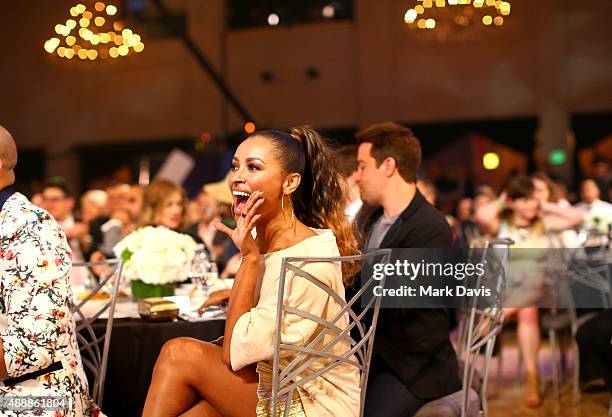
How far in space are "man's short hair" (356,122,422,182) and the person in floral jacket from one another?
1.54m

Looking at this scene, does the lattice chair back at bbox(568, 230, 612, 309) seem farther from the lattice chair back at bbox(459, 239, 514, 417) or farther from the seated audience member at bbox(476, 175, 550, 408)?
the lattice chair back at bbox(459, 239, 514, 417)

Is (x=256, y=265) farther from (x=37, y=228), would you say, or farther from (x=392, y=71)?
(x=392, y=71)

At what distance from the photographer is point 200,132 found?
14320 millimetres

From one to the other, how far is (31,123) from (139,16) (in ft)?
9.38

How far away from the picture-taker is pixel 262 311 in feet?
7.63

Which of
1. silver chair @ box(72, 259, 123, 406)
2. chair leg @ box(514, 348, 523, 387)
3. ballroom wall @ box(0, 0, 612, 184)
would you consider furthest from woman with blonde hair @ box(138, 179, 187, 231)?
ballroom wall @ box(0, 0, 612, 184)

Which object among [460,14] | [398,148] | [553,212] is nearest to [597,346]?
[398,148]

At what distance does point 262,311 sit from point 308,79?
38.7ft

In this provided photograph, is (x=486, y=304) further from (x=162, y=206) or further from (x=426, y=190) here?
(x=426, y=190)

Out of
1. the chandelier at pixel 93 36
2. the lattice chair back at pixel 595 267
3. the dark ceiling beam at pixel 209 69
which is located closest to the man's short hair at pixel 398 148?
the lattice chair back at pixel 595 267

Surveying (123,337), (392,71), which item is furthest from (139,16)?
(123,337)

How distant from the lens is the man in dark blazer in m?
3.10

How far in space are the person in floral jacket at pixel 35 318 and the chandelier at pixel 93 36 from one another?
741cm

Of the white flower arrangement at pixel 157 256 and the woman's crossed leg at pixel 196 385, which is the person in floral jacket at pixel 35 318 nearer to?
the woman's crossed leg at pixel 196 385
